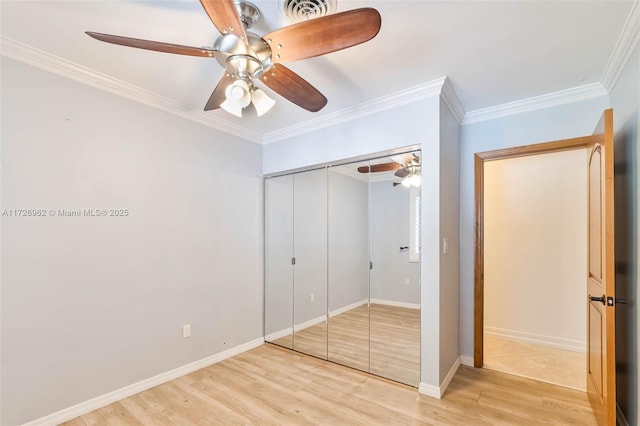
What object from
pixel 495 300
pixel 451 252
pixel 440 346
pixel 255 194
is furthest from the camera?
pixel 495 300

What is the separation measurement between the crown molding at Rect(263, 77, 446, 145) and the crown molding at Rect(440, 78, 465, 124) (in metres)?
0.08

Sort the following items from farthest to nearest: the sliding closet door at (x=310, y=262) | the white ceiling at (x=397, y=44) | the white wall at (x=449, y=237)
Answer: the sliding closet door at (x=310, y=262) → the white wall at (x=449, y=237) → the white ceiling at (x=397, y=44)

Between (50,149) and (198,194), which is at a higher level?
(50,149)

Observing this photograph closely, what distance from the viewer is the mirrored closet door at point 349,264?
264cm

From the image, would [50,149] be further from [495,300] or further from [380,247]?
[495,300]

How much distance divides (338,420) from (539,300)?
2.90 meters

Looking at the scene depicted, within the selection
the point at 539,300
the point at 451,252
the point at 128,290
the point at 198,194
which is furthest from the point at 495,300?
the point at 128,290

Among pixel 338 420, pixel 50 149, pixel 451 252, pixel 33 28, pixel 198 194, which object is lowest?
pixel 338 420

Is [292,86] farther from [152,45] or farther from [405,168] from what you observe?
[405,168]

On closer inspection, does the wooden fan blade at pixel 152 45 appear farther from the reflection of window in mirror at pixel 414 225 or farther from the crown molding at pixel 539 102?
the crown molding at pixel 539 102

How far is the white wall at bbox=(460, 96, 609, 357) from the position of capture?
98.5 inches

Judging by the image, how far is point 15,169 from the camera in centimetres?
195

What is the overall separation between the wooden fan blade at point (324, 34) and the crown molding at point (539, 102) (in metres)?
2.08

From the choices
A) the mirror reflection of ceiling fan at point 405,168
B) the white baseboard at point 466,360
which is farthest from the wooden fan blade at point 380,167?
the white baseboard at point 466,360
